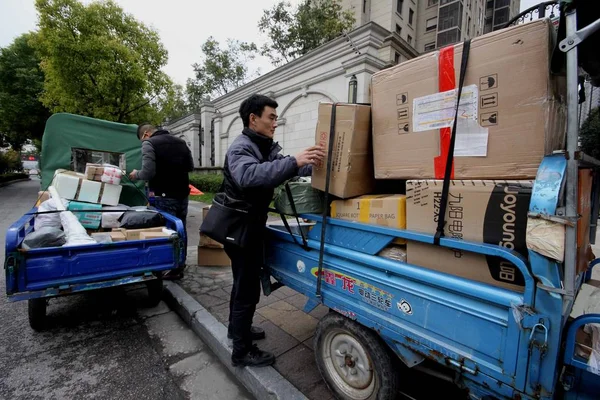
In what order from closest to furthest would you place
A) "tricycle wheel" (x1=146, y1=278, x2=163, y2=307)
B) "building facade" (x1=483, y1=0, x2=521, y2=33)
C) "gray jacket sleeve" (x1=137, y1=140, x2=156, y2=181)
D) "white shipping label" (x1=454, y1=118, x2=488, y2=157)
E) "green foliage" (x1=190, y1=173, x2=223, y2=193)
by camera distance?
1. "white shipping label" (x1=454, y1=118, x2=488, y2=157)
2. "tricycle wheel" (x1=146, y1=278, x2=163, y2=307)
3. "gray jacket sleeve" (x1=137, y1=140, x2=156, y2=181)
4. "green foliage" (x1=190, y1=173, x2=223, y2=193)
5. "building facade" (x1=483, y1=0, x2=521, y2=33)

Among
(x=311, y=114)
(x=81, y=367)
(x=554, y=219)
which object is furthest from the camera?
(x=311, y=114)

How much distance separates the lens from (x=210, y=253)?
14.7ft

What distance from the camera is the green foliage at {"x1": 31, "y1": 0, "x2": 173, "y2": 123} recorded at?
11438 millimetres

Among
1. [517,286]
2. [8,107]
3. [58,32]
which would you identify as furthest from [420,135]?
[8,107]

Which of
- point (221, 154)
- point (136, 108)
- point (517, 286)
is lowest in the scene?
point (517, 286)

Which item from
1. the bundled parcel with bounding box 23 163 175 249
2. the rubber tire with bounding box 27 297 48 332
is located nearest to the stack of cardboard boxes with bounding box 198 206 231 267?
the bundled parcel with bounding box 23 163 175 249

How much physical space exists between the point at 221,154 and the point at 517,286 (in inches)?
620

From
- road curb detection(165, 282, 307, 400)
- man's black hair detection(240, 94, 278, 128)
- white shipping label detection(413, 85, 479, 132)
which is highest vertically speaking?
man's black hair detection(240, 94, 278, 128)

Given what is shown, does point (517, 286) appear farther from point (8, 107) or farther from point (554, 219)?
point (8, 107)

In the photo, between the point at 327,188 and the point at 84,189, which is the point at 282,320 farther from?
the point at 84,189

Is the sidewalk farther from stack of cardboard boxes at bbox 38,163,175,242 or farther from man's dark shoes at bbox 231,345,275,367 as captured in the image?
stack of cardboard boxes at bbox 38,163,175,242

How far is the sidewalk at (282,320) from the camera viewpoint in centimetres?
214

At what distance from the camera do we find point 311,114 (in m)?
10.2

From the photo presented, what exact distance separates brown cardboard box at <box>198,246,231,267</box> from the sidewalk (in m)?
0.10
